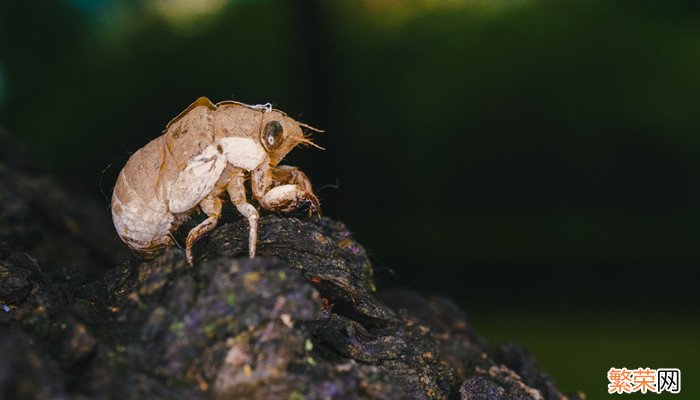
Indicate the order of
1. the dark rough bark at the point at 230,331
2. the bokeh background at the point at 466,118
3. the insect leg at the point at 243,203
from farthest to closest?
the bokeh background at the point at 466,118
the insect leg at the point at 243,203
the dark rough bark at the point at 230,331

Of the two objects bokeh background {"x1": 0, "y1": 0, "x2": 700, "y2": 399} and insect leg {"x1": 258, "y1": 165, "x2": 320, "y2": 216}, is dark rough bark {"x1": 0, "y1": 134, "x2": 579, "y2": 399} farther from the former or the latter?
bokeh background {"x1": 0, "y1": 0, "x2": 700, "y2": 399}

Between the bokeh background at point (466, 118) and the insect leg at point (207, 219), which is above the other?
the bokeh background at point (466, 118)

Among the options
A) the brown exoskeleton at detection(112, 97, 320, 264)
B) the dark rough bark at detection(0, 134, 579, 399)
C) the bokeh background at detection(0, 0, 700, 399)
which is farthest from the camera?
the bokeh background at detection(0, 0, 700, 399)

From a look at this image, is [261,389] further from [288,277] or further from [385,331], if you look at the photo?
[385,331]

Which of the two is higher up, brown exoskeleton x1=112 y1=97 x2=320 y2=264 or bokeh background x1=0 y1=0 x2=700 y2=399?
bokeh background x1=0 y1=0 x2=700 y2=399

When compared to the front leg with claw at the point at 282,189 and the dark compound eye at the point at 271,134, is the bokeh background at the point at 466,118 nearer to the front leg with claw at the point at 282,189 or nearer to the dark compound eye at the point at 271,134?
the front leg with claw at the point at 282,189

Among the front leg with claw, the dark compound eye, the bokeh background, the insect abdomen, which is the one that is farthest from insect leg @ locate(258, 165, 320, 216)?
the bokeh background

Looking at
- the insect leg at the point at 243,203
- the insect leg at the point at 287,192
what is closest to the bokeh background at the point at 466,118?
the insect leg at the point at 287,192
